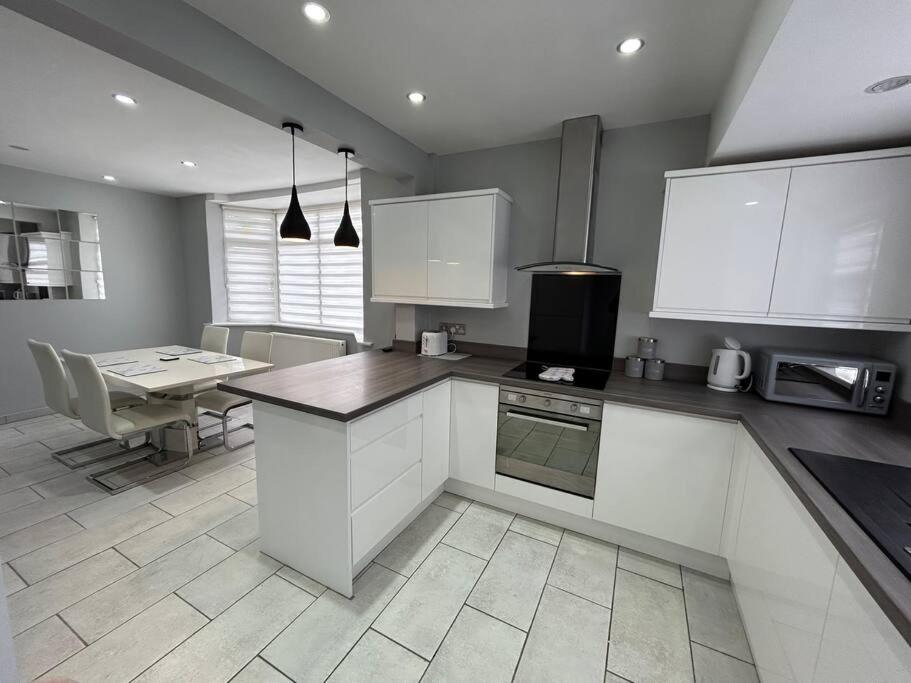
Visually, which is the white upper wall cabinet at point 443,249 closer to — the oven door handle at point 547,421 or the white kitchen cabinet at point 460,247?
the white kitchen cabinet at point 460,247

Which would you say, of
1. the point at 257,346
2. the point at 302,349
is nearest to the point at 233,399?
the point at 257,346

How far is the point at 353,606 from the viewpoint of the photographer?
1.63 metres

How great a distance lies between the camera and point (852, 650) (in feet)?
2.63

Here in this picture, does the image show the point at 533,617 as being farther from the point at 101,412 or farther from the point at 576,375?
the point at 101,412

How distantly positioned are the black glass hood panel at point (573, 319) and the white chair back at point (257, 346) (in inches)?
103

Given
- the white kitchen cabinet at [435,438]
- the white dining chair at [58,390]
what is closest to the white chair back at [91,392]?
the white dining chair at [58,390]

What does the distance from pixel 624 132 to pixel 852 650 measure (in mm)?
2583

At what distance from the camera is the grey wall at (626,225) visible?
84.0 inches

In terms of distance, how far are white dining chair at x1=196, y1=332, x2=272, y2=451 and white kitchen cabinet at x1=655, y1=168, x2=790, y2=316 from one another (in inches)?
123

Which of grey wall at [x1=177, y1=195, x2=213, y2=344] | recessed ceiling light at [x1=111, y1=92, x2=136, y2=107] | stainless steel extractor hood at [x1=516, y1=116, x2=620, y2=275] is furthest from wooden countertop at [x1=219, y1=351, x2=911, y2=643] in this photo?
grey wall at [x1=177, y1=195, x2=213, y2=344]

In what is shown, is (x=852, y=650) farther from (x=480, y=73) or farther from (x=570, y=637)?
(x=480, y=73)

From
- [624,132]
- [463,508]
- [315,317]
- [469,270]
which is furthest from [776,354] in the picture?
[315,317]

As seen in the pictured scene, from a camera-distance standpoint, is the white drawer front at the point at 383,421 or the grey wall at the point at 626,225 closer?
the white drawer front at the point at 383,421

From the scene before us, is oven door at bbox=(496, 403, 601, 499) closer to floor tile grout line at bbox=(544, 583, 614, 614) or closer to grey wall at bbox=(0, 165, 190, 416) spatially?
floor tile grout line at bbox=(544, 583, 614, 614)
